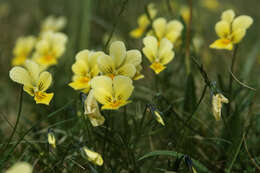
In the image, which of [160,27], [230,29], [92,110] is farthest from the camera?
[160,27]

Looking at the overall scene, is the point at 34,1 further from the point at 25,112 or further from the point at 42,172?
the point at 42,172

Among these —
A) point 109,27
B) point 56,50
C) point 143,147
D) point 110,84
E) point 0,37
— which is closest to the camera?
point 110,84

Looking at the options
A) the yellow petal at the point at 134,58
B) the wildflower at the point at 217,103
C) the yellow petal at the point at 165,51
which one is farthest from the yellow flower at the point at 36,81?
the wildflower at the point at 217,103

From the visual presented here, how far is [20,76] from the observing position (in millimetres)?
1646

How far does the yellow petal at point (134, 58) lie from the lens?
1721 millimetres

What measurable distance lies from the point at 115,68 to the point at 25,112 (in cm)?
164

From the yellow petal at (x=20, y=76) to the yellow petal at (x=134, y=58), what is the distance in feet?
1.71

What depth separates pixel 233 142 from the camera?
187 cm

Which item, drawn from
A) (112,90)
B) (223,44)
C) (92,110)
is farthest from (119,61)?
(223,44)

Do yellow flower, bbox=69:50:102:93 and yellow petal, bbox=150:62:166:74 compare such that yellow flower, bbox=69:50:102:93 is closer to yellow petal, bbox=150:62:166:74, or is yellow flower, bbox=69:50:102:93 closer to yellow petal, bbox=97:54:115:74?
yellow petal, bbox=97:54:115:74

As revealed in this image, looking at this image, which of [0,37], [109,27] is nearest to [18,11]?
[0,37]

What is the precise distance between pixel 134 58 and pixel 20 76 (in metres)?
0.59

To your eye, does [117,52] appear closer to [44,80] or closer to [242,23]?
[44,80]

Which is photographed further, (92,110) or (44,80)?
(44,80)
